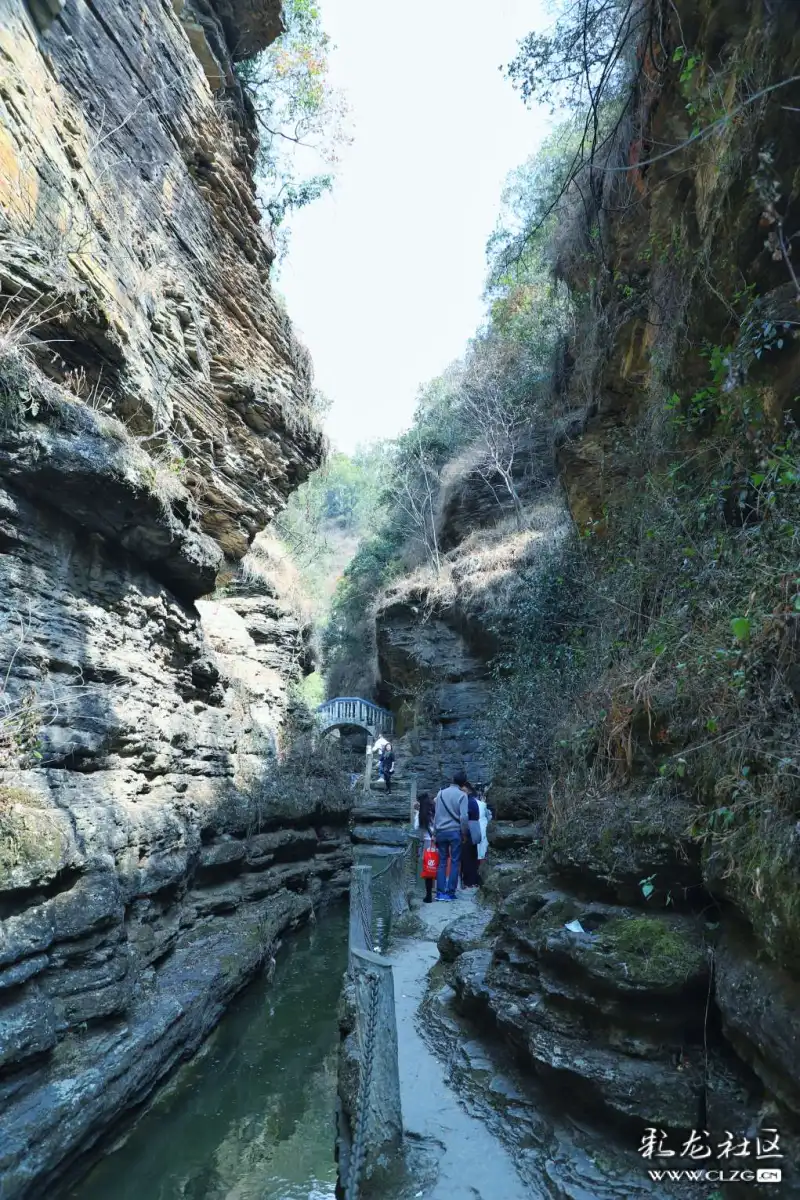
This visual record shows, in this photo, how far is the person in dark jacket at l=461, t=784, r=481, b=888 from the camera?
29.6ft

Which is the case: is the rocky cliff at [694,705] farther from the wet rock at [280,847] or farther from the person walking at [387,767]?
the person walking at [387,767]

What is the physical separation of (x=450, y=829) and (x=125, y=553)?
17.8 ft

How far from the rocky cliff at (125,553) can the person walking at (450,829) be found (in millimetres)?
2622

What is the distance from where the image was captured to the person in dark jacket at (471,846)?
9.02m

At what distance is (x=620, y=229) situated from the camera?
8.05 meters

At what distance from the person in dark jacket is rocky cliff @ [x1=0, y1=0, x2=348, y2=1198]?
2.93 m

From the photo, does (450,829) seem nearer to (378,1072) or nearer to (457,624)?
(378,1072)

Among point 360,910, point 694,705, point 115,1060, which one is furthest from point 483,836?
point 694,705

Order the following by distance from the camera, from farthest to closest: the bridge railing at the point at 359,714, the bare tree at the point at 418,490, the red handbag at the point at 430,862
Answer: the bare tree at the point at 418,490 < the bridge railing at the point at 359,714 < the red handbag at the point at 430,862

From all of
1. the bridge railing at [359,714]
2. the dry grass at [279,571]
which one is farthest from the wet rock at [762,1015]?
the bridge railing at [359,714]

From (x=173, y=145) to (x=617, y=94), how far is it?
7.13 m

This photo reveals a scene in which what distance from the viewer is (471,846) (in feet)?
30.8

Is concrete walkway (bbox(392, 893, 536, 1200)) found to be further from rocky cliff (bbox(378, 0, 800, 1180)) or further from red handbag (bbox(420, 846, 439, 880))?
red handbag (bbox(420, 846, 439, 880))

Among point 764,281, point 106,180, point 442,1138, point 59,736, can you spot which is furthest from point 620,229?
point 442,1138
